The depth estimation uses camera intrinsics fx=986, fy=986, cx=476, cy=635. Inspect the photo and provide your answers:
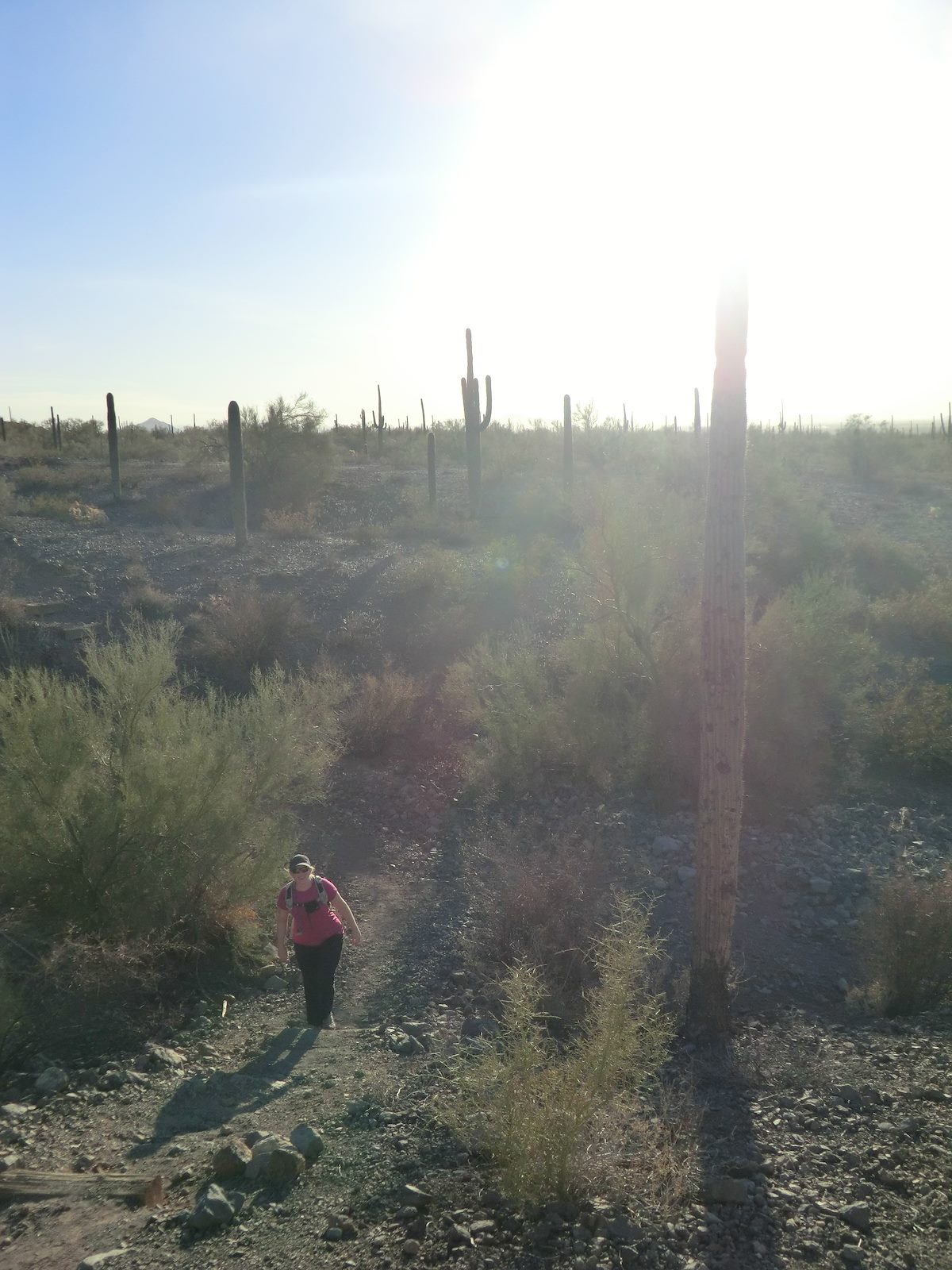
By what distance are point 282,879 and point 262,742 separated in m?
1.71

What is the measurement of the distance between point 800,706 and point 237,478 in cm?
1548

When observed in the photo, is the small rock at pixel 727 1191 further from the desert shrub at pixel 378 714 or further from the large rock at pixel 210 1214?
the desert shrub at pixel 378 714

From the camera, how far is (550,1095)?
170 inches

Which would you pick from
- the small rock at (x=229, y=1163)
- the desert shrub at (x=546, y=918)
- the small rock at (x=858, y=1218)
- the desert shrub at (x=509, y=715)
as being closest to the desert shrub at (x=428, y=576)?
the desert shrub at (x=509, y=715)

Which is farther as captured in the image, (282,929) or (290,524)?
(290,524)

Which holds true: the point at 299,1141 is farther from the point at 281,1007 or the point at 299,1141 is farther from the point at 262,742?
the point at 262,742

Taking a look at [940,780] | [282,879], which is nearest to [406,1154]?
[282,879]

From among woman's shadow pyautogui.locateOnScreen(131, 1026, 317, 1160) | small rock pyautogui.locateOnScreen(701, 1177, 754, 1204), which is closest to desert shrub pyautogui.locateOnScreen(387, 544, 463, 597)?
woman's shadow pyautogui.locateOnScreen(131, 1026, 317, 1160)

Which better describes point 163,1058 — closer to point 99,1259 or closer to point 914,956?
point 99,1259

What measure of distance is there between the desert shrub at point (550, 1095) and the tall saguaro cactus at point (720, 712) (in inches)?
63.3

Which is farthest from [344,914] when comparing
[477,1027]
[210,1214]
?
[210,1214]

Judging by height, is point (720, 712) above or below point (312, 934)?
above

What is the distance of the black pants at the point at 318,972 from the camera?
6879 mm

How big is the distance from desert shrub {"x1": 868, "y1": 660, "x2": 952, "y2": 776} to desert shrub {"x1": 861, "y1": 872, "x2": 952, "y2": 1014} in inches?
215
